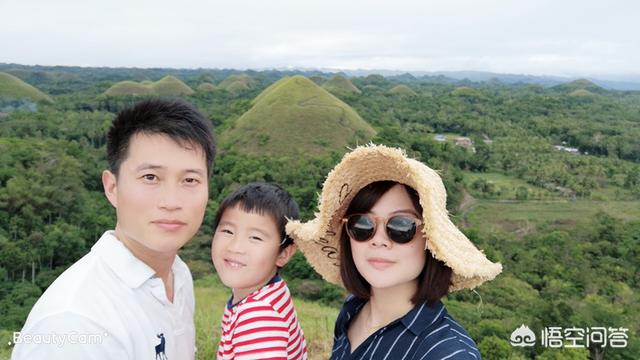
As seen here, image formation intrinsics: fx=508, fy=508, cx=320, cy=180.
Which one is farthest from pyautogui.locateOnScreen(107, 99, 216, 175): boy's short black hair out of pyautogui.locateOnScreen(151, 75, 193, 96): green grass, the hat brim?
pyautogui.locateOnScreen(151, 75, 193, 96): green grass

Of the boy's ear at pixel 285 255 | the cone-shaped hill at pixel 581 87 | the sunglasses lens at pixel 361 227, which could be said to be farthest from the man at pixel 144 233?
the cone-shaped hill at pixel 581 87

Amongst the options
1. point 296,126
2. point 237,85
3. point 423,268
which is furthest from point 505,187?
point 237,85

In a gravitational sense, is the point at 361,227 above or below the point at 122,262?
above

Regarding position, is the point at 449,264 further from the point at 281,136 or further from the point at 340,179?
the point at 281,136

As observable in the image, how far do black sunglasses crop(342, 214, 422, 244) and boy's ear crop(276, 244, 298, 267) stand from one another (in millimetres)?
374

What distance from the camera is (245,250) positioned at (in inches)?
76.2

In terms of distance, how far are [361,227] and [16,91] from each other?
5637cm

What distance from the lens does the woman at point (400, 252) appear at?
5.30 feet

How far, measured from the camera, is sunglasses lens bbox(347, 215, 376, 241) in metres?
1.73

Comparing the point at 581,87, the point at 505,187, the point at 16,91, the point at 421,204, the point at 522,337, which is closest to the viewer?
the point at 421,204

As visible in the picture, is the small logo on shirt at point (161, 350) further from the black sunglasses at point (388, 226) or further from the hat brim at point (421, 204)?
the black sunglasses at point (388, 226)

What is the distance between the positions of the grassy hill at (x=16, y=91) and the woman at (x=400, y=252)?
176 ft

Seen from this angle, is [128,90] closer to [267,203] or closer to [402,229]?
[267,203]

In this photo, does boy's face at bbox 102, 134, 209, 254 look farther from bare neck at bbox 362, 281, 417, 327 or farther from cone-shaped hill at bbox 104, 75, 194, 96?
cone-shaped hill at bbox 104, 75, 194, 96
